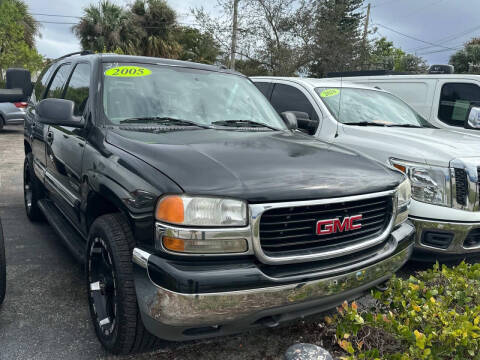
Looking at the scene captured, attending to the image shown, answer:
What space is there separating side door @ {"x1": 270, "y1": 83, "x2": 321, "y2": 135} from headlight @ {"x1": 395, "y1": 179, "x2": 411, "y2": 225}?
2.12 meters

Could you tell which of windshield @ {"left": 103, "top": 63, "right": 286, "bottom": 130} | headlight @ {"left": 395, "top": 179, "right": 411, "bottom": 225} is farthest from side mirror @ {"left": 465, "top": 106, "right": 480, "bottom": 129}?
headlight @ {"left": 395, "top": 179, "right": 411, "bottom": 225}

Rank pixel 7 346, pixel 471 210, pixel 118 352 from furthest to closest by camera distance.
Answer: pixel 471 210, pixel 7 346, pixel 118 352

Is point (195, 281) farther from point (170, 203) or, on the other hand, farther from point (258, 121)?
point (258, 121)

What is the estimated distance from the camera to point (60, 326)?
9.09 feet

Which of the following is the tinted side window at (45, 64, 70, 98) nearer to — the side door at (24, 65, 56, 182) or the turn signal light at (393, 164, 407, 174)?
the side door at (24, 65, 56, 182)

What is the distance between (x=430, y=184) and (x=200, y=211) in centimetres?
230

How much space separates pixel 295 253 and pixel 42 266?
2617 millimetres

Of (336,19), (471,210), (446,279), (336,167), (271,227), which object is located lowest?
(446,279)

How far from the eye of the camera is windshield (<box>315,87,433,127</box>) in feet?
15.7

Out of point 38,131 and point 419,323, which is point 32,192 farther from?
point 419,323

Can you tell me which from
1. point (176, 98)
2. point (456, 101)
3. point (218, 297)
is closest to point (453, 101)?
point (456, 101)

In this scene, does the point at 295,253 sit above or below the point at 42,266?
above

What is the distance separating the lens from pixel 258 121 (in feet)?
11.4

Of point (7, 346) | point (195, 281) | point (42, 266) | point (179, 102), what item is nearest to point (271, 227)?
point (195, 281)
